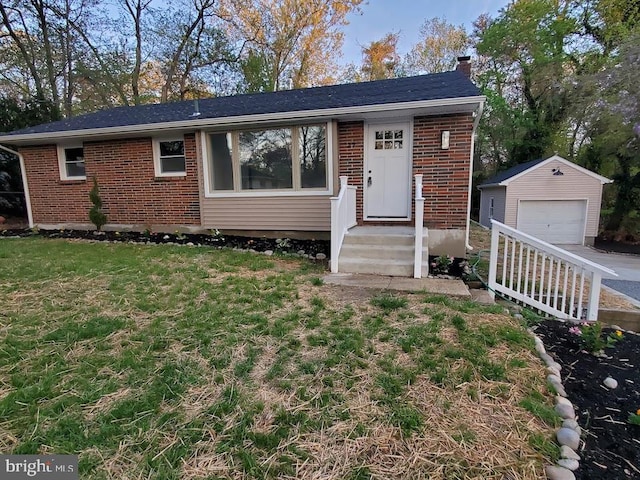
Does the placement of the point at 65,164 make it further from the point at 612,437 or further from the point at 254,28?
the point at 254,28

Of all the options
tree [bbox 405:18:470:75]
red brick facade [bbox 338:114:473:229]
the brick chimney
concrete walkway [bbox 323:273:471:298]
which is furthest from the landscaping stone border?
tree [bbox 405:18:470:75]

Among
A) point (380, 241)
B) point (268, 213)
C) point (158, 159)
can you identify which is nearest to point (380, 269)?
point (380, 241)

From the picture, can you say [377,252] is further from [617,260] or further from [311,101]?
[617,260]

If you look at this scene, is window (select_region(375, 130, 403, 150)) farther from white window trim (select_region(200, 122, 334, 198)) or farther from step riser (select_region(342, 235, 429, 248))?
step riser (select_region(342, 235, 429, 248))

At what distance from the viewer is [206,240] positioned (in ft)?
24.3

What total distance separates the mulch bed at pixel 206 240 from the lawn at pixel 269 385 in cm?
270

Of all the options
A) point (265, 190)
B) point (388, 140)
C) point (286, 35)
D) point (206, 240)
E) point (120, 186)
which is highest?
point (286, 35)

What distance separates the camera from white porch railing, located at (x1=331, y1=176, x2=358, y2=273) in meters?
5.22

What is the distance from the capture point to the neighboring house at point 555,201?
13.8m

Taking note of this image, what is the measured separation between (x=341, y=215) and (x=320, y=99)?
3307 millimetres

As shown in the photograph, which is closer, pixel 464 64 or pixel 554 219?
pixel 464 64

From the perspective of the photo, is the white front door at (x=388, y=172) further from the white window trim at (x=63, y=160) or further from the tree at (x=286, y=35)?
the tree at (x=286, y=35)

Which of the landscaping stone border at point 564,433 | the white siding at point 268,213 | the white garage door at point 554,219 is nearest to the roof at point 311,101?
the white siding at point 268,213

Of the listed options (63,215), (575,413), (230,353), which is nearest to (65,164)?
(63,215)
